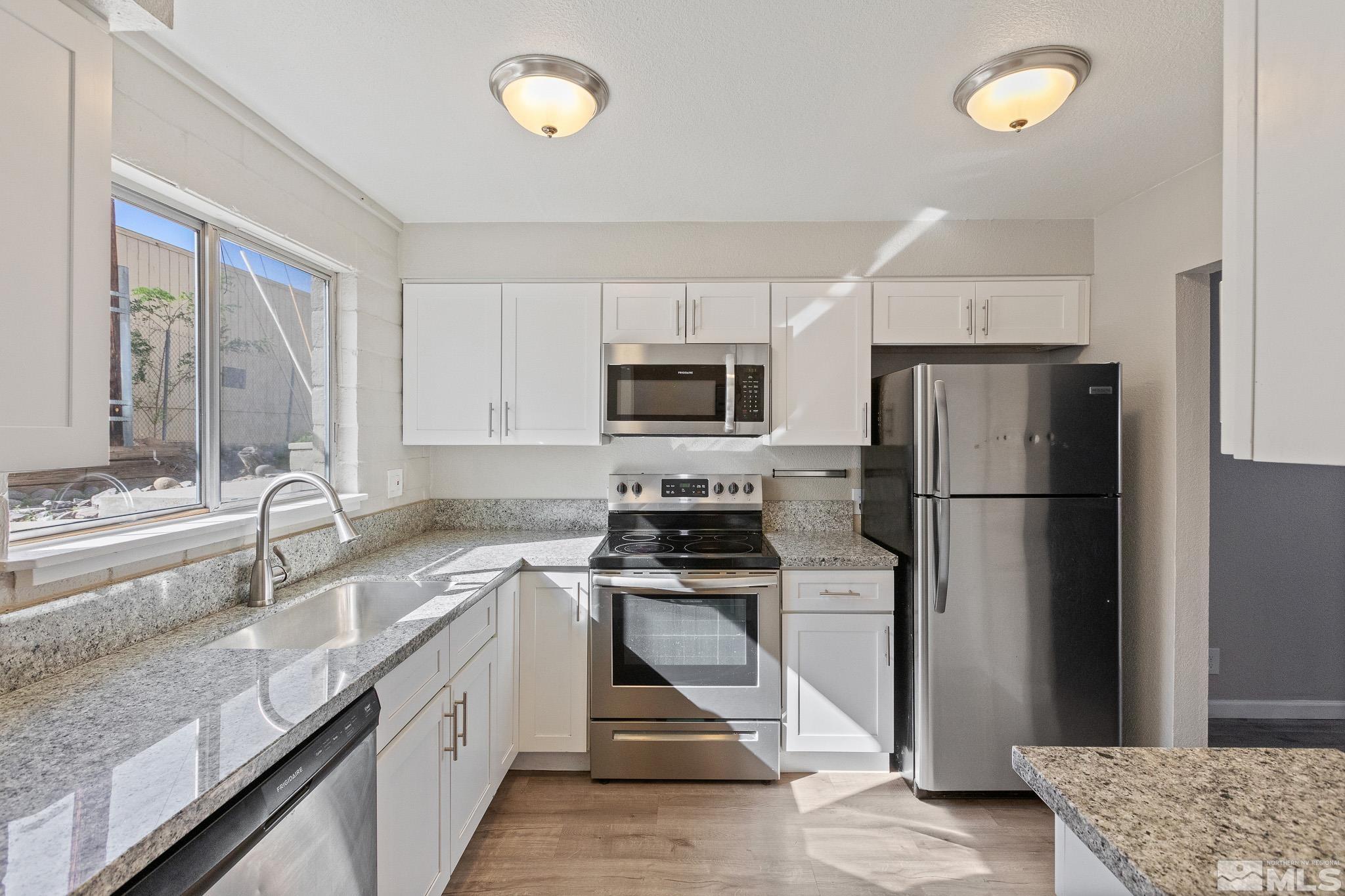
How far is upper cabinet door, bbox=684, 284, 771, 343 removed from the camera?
2766 mm

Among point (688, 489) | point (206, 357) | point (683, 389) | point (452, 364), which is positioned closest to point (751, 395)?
point (683, 389)

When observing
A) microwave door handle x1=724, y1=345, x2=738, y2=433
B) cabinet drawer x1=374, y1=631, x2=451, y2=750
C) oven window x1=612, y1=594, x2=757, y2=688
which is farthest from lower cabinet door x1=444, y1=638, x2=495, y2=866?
microwave door handle x1=724, y1=345, x2=738, y2=433

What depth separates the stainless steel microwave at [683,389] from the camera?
2.75 m

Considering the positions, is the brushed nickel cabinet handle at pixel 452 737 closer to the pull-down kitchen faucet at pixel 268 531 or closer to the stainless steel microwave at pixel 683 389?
the pull-down kitchen faucet at pixel 268 531

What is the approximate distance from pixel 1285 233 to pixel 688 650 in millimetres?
2225

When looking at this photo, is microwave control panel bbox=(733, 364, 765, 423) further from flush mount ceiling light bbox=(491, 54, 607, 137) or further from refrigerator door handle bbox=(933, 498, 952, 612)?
flush mount ceiling light bbox=(491, 54, 607, 137)

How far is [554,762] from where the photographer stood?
8.32 ft

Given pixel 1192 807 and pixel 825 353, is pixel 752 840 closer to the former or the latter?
pixel 1192 807

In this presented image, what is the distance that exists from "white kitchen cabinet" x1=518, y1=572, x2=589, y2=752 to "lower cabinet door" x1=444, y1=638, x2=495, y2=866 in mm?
294

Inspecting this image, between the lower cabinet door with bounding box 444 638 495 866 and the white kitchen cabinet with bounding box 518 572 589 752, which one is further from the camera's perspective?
the white kitchen cabinet with bounding box 518 572 589 752

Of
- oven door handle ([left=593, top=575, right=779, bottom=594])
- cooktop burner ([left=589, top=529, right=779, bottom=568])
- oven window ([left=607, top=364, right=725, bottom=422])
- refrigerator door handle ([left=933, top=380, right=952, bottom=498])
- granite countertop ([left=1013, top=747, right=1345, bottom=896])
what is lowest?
oven door handle ([left=593, top=575, right=779, bottom=594])

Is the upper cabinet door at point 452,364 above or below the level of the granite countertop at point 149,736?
above

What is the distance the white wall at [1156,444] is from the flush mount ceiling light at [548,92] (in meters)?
2.09

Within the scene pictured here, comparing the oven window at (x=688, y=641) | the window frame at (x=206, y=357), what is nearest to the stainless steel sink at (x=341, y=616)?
the window frame at (x=206, y=357)
